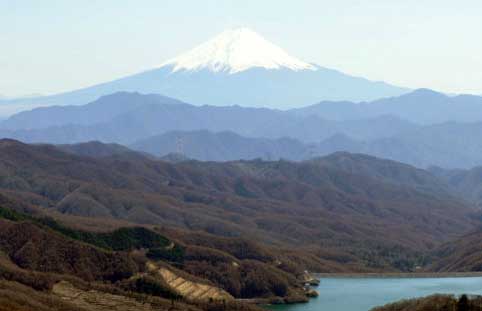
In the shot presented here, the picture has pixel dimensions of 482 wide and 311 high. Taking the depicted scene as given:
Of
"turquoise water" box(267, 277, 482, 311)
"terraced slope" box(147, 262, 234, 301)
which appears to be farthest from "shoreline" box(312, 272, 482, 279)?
"terraced slope" box(147, 262, 234, 301)

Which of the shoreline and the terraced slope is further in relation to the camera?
the shoreline

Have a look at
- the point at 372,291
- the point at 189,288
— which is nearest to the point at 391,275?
the point at 372,291

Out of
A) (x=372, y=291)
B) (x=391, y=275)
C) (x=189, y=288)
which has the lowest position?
(x=391, y=275)

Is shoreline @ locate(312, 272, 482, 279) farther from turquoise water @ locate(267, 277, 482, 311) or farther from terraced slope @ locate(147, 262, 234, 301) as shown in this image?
terraced slope @ locate(147, 262, 234, 301)

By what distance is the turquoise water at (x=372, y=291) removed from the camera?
89.4 metres

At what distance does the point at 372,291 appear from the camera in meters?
98.4

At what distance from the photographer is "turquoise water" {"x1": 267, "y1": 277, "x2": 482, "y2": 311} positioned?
8944 cm

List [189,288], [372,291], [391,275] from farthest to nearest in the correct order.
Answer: [391,275], [372,291], [189,288]

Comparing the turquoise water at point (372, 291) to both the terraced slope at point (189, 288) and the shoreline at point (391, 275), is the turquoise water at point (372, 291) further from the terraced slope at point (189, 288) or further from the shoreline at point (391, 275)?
the terraced slope at point (189, 288)

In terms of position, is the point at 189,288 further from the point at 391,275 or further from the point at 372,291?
the point at 391,275

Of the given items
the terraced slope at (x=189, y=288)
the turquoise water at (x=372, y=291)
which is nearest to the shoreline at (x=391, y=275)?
the turquoise water at (x=372, y=291)

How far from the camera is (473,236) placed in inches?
5891

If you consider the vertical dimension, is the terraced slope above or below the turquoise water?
above

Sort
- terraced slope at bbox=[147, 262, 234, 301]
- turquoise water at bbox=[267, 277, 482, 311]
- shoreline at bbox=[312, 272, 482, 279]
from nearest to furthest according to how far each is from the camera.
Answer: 1. terraced slope at bbox=[147, 262, 234, 301]
2. turquoise water at bbox=[267, 277, 482, 311]
3. shoreline at bbox=[312, 272, 482, 279]
